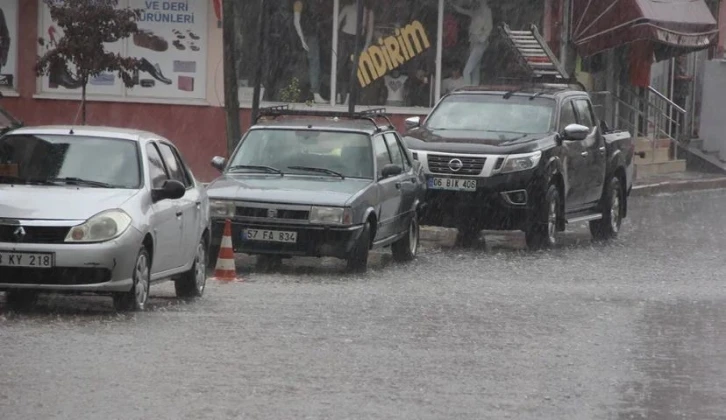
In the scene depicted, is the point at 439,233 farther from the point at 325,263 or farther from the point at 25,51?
the point at 25,51

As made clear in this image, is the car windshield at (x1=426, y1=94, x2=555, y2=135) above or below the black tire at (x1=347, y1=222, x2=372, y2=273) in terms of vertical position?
above

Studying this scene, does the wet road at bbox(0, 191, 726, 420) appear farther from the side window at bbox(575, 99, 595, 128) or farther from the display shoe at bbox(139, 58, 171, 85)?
the display shoe at bbox(139, 58, 171, 85)

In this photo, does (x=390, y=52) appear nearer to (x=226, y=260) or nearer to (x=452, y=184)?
(x=452, y=184)

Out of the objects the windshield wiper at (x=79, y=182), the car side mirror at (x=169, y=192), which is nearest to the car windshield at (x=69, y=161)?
the windshield wiper at (x=79, y=182)

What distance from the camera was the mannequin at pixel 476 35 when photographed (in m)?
29.6

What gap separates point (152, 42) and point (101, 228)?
Answer: 54.6 ft

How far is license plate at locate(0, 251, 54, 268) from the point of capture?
473 inches

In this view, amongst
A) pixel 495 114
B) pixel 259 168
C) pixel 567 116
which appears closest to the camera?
pixel 259 168


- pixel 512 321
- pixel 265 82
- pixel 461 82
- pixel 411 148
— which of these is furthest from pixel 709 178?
pixel 512 321

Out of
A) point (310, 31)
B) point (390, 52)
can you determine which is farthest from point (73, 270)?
point (390, 52)

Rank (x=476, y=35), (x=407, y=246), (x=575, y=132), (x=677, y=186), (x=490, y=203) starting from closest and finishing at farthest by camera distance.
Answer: (x=407, y=246) → (x=490, y=203) → (x=575, y=132) → (x=476, y=35) → (x=677, y=186)

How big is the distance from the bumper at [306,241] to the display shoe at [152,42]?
41.7 ft

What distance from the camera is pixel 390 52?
29.3m

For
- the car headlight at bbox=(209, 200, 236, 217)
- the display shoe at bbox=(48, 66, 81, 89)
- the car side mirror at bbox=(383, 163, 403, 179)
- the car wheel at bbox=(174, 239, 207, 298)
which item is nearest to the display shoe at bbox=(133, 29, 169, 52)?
the display shoe at bbox=(48, 66, 81, 89)
